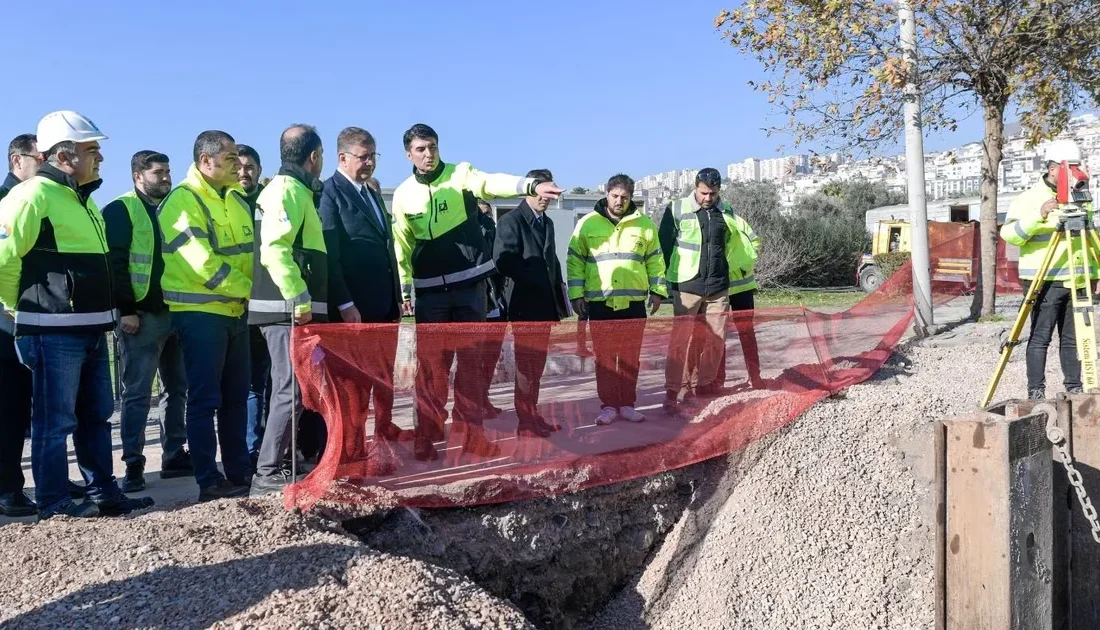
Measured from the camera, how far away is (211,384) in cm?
429

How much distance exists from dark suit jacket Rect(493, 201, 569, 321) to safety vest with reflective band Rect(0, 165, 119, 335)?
2.45m

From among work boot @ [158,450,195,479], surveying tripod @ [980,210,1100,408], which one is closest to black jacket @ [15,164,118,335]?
work boot @ [158,450,195,479]

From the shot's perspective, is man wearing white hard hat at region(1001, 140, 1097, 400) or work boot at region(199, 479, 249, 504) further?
man wearing white hard hat at region(1001, 140, 1097, 400)

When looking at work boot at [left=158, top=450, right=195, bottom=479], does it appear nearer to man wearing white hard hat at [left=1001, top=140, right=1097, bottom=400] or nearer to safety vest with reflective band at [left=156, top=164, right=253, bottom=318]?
safety vest with reflective band at [left=156, top=164, right=253, bottom=318]

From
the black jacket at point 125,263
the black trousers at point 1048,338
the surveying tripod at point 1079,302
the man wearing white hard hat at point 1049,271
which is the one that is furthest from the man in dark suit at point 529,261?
the black trousers at point 1048,338

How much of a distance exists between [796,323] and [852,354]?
2.54ft

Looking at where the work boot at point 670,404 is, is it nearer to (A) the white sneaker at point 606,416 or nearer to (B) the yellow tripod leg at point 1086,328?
(A) the white sneaker at point 606,416

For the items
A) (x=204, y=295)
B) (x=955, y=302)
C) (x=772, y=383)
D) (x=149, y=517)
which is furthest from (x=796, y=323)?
(x=955, y=302)

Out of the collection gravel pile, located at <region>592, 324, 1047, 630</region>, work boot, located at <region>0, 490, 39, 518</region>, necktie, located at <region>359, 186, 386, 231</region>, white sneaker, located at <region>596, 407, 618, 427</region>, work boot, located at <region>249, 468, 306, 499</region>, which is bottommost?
gravel pile, located at <region>592, 324, 1047, 630</region>

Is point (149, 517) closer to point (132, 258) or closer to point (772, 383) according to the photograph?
point (132, 258)

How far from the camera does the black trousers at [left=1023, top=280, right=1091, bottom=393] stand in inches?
226

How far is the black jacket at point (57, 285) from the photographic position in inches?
156

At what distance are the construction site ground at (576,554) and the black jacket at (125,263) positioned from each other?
1.04 metres

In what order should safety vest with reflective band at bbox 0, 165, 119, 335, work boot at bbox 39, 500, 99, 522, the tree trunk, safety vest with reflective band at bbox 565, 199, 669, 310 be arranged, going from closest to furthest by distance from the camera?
safety vest with reflective band at bbox 0, 165, 119, 335, work boot at bbox 39, 500, 99, 522, safety vest with reflective band at bbox 565, 199, 669, 310, the tree trunk
